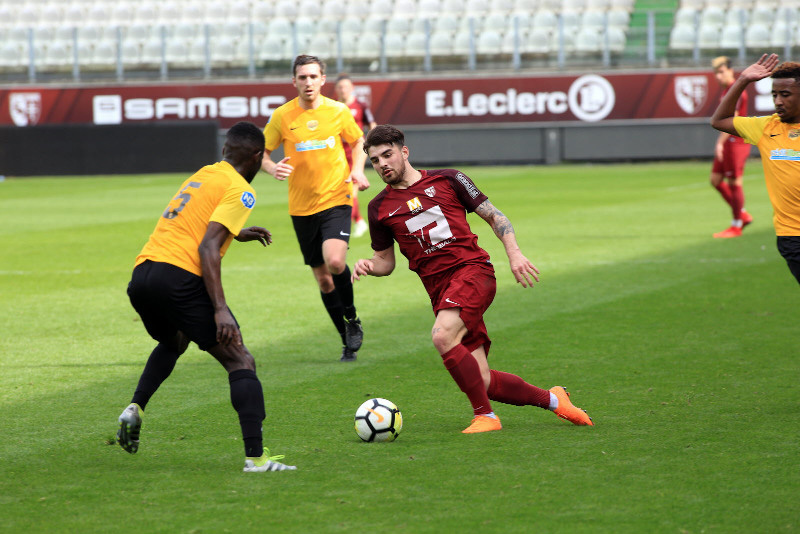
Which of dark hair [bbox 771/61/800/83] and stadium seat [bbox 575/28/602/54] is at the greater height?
dark hair [bbox 771/61/800/83]

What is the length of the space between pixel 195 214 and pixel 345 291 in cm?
292

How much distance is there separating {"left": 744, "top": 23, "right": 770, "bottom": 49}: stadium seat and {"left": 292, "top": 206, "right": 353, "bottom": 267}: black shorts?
74.8 ft

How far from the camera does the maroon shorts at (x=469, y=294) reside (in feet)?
17.7

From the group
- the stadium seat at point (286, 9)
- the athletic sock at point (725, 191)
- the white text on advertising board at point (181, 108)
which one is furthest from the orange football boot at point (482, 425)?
the stadium seat at point (286, 9)

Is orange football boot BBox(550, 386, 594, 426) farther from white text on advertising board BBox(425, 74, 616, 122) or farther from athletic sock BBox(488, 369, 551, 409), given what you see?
white text on advertising board BBox(425, 74, 616, 122)

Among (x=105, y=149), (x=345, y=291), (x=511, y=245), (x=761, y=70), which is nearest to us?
(x=511, y=245)

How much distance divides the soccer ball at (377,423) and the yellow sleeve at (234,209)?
115 centimetres

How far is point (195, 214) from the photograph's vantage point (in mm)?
4797

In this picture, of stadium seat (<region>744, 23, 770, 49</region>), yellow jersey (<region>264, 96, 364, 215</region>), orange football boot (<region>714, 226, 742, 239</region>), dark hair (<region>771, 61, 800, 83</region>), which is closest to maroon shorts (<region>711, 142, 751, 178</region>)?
orange football boot (<region>714, 226, 742, 239</region>)

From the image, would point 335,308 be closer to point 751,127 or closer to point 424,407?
point 424,407

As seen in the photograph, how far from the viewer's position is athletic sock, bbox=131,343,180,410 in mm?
5117

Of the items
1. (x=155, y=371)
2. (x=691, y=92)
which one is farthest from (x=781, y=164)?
(x=691, y=92)

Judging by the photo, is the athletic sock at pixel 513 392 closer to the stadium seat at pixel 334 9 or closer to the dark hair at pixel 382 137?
the dark hair at pixel 382 137

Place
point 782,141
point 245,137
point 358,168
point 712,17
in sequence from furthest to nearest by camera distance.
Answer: point 712,17 → point 358,168 → point 782,141 → point 245,137
